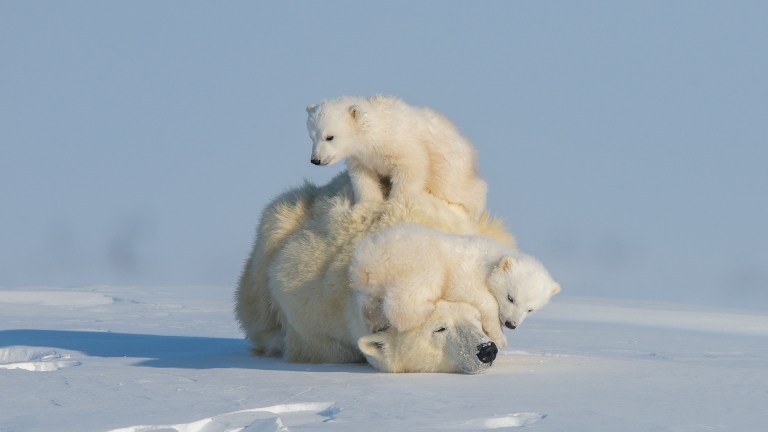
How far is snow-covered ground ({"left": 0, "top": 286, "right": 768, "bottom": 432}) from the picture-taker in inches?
212

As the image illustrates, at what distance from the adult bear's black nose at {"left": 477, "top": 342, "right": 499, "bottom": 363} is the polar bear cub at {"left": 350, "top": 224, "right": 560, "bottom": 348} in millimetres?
385

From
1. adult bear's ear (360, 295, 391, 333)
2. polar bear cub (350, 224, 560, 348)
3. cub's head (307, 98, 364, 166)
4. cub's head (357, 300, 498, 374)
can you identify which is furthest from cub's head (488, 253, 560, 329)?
cub's head (307, 98, 364, 166)

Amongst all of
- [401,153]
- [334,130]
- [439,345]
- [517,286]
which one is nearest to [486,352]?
[439,345]

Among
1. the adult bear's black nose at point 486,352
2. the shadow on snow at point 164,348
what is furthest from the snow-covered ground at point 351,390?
the adult bear's black nose at point 486,352

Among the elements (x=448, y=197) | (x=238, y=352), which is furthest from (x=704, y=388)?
(x=238, y=352)

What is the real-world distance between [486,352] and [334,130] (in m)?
2.99

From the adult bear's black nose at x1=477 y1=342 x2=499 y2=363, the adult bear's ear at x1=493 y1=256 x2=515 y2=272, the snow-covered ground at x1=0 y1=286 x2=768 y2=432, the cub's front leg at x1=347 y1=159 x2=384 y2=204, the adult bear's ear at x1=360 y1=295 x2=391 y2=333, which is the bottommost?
the snow-covered ground at x1=0 y1=286 x2=768 y2=432

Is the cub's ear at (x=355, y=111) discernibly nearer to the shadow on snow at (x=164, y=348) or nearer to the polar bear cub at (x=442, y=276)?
the polar bear cub at (x=442, y=276)

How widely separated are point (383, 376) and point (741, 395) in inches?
83.8

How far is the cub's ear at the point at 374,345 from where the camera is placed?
288 inches

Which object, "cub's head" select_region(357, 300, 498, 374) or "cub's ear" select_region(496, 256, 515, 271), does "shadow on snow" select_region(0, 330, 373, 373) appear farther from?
"cub's ear" select_region(496, 256, 515, 271)

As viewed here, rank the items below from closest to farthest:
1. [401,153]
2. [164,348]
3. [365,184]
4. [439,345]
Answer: [439,345] < [365,184] < [401,153] < [164,348]

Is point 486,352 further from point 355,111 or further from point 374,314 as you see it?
point 355,111

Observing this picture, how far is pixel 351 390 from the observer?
20.9 ft
